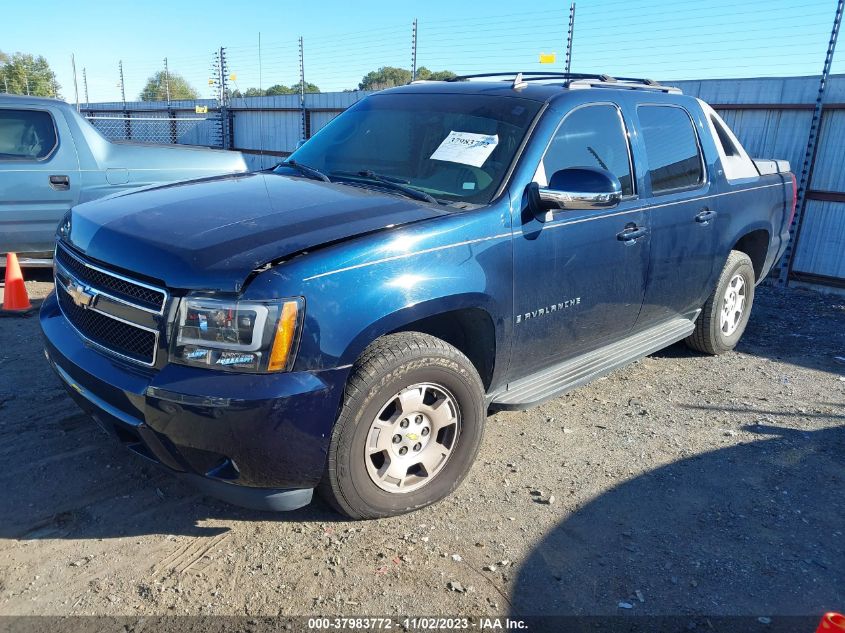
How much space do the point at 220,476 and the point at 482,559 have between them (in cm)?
117

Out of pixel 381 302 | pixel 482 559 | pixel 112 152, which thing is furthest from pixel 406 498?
pixel 112 152

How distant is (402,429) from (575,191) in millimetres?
1453

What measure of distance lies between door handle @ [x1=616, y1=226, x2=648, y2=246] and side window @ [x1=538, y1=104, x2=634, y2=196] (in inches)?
8.6

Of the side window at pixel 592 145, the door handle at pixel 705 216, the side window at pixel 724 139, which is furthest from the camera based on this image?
the side window at pixel 724 139

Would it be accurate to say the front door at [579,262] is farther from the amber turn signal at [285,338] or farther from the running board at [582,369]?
the amber turn signal at [285,338]

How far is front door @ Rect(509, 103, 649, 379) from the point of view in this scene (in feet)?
11.2

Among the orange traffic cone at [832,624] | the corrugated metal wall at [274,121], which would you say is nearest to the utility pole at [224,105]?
the corrugated metal wall at [274,121]

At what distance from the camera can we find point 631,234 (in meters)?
3.96

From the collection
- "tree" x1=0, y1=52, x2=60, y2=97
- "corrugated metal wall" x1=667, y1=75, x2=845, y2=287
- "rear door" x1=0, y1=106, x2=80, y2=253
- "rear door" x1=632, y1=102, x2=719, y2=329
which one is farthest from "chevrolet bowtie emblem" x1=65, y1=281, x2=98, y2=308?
"tree" x1=0, y1=52, x2=60, y2=97

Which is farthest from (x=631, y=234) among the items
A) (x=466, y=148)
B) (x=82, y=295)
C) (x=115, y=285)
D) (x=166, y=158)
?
(x=166, y=158)

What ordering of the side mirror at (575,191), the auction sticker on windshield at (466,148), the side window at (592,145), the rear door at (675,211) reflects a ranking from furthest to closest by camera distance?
the rear door at (675,211) → the side window at (592,145) → the auction sticker on windshield at (466,148) → the side mirror at (575,191)

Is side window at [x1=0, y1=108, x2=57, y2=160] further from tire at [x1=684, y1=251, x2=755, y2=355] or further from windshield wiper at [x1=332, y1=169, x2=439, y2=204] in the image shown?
tire at [x1=684, y1=251, x2=755, y2=355]

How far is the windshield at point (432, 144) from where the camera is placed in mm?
3488

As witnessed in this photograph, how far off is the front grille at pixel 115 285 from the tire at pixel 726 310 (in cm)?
413
